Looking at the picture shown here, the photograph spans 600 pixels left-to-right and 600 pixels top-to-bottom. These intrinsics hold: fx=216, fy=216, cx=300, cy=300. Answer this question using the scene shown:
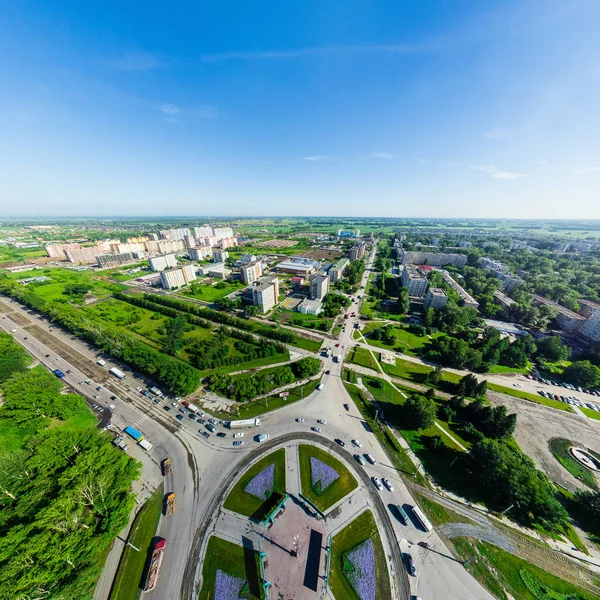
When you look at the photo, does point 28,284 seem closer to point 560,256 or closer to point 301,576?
point 301,576

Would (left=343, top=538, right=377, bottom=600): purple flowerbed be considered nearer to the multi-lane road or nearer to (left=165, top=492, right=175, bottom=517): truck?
the multi-lane road

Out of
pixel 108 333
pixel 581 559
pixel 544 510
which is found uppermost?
pixel 108 333

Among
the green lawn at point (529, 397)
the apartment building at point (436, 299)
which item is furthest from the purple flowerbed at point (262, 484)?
the apartment building at point (436, 299)

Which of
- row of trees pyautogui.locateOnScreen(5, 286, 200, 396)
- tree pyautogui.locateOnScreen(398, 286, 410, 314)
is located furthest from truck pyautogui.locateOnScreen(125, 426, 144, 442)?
tree pyautogui.locateOnScreen(398, 286, 410, 314)

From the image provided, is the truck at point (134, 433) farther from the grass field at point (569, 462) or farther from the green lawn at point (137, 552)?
the grass field at point (569, 462)

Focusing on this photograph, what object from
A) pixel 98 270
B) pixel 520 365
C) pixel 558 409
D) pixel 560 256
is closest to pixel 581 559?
pixel 558 409

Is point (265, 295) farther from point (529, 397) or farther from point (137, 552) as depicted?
point (529, 397)

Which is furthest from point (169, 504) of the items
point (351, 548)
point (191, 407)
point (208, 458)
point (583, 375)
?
point (583, 375)
